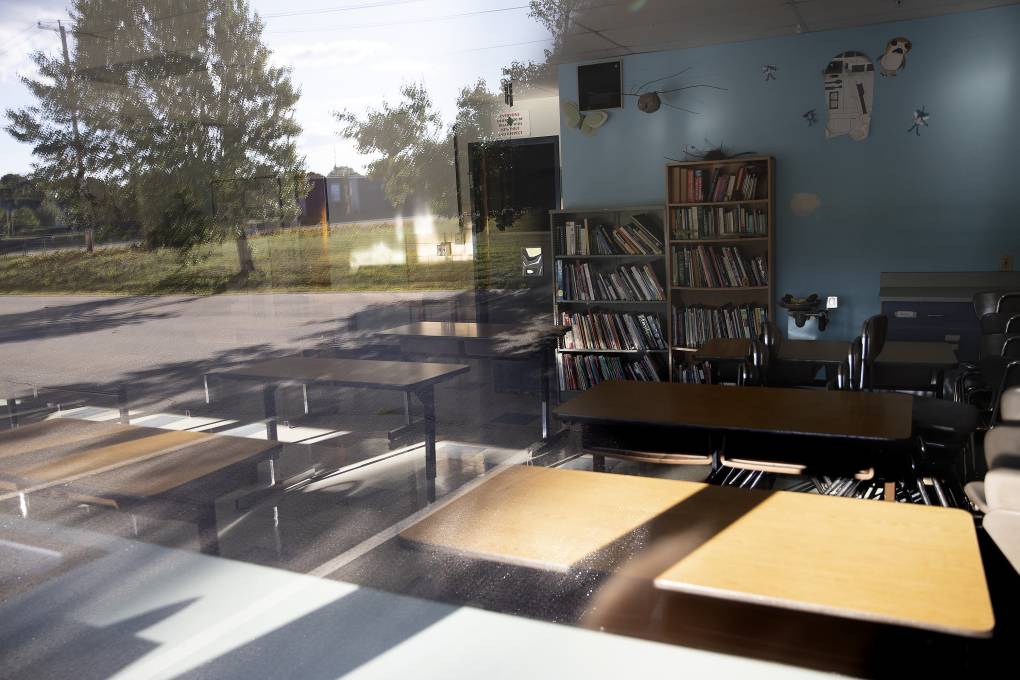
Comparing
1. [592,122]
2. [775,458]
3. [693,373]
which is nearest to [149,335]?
[775,458]

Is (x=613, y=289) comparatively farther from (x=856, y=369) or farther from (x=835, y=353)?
(x=856, y=369)

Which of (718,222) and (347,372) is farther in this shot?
(718,222)

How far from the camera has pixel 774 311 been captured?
5.70 metres

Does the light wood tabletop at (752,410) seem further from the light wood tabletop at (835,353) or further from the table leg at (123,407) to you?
the table leg at (123,407)

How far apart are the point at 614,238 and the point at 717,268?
78 centimetres

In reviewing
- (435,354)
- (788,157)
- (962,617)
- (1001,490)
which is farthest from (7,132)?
(788,157)

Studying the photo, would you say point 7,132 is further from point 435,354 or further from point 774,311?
point 774,311

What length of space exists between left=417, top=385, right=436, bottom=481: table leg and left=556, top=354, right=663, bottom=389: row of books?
5.71ft

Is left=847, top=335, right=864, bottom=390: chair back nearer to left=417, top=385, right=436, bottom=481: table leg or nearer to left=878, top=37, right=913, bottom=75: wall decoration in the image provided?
left=417, top=385, right=436, bottom=481: table leg

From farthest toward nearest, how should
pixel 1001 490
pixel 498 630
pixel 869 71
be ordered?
→ pixel 869 71 < pixel 498 630 < pixel 1001 490

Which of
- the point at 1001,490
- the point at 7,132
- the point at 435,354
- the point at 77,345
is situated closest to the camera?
the point at 1001,490

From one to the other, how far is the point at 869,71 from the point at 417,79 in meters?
3.03

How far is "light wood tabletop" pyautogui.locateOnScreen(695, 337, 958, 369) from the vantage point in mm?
4043

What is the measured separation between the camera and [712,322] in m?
5.75
